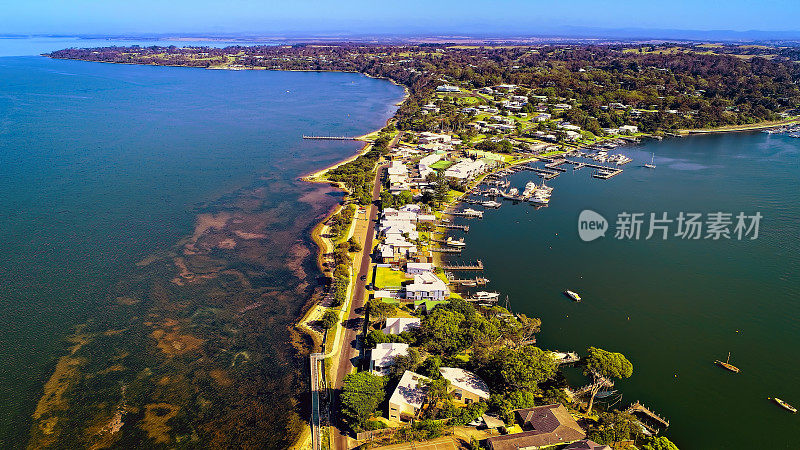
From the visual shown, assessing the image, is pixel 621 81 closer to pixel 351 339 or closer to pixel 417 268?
pixel 417 268

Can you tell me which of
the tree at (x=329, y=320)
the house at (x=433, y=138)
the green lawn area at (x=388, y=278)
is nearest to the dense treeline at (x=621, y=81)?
the house at (x=433, y=138)

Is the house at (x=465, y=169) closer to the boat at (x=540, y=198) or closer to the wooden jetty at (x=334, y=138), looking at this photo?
the boat at (x=540, y=198)

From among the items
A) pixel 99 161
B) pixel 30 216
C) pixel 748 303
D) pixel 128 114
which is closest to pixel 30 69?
pixel 128 114

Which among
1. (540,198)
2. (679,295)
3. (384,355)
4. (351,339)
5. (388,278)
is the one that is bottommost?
(351,339)

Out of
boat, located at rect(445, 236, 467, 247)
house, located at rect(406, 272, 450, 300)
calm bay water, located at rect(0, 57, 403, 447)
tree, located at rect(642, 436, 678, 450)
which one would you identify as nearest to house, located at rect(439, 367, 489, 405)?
tree, located at rect(642, 436, 678, 450)

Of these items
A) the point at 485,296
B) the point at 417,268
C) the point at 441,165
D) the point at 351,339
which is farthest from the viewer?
the point at 441,165

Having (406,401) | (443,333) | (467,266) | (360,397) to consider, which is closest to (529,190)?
(467,266)

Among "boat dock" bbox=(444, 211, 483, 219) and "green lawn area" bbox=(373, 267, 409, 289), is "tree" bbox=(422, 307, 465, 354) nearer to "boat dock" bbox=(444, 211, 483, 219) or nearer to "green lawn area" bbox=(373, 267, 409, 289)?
"green lawn area" bbox=(373, 267, 409, 289)

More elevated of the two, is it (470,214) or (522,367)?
(470,214)
